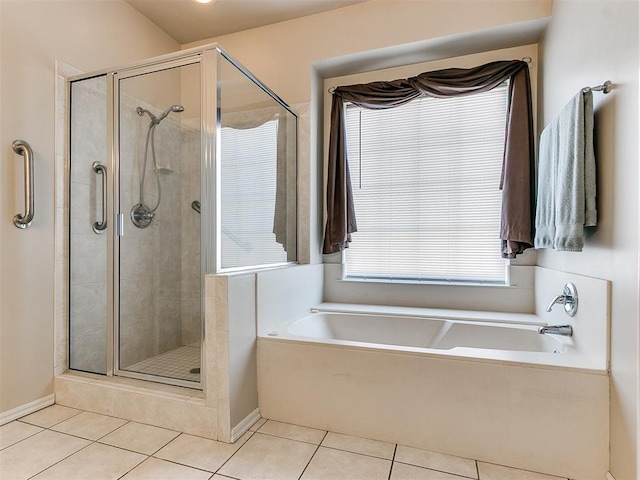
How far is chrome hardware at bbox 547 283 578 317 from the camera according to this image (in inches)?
68.1

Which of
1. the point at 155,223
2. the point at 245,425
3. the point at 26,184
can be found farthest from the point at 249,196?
the point at 245,425

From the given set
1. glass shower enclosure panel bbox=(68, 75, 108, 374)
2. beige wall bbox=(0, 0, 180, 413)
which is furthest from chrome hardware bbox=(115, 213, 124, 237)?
beige wall bbox=(0, 0, 180, 413)

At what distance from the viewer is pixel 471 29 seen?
235cm

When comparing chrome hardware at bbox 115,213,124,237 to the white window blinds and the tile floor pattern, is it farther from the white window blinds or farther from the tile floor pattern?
the tile floor pattern

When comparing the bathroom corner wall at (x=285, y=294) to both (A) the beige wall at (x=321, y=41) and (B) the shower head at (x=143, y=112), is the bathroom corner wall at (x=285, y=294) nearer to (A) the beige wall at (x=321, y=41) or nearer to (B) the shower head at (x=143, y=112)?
(A) the beige wall at (x=321, y=41)

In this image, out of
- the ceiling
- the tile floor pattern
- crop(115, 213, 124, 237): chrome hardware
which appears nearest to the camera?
the tile floor pattern

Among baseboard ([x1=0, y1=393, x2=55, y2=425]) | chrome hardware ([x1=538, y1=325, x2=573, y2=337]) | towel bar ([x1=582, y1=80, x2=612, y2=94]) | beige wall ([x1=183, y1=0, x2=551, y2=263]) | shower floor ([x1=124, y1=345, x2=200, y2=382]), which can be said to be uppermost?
beige wall ([x1=183, y1=0, x2=551, y2=263])

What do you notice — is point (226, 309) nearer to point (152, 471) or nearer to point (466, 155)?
point (152, 471)

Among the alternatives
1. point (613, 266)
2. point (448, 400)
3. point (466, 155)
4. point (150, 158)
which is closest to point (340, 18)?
point (466, 155)

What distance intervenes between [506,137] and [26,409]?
330cm

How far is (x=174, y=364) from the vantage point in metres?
2.02

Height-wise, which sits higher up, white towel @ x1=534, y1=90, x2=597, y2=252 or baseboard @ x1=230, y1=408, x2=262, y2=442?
white towel @ x1=534, y1=90, x2=597, y2=252

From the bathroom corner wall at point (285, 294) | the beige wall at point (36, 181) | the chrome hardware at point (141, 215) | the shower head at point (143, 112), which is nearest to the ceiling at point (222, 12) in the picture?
the beige wall at point (36, 181)

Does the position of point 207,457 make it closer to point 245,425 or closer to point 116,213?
point 245,425
